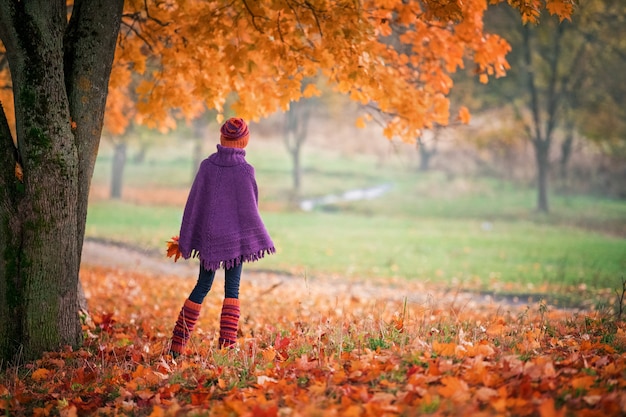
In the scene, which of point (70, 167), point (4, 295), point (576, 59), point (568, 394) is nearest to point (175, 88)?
point (70, 167)

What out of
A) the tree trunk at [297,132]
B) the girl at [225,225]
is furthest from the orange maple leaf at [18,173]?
the tree trunk at [297,132]

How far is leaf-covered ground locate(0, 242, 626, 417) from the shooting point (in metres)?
2.98

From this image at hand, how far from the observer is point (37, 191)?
4551 mm

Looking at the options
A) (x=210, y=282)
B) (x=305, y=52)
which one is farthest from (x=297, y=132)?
(x=210, y=282)

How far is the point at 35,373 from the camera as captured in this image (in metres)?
4.24

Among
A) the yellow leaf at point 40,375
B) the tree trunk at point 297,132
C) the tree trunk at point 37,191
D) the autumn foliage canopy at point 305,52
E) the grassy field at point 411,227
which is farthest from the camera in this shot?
the tree trunk at point 297,132

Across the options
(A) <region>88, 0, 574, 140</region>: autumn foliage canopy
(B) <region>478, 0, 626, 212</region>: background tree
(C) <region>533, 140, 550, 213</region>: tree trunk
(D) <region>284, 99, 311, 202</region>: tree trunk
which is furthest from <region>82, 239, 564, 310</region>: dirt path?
(D) <region>284, 99, 311, 202</region>: tree trunk

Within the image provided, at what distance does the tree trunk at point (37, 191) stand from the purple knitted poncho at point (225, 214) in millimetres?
1021

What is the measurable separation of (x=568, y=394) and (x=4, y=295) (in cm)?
412

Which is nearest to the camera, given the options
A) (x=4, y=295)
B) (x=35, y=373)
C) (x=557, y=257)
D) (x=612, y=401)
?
(x=612, y=401)

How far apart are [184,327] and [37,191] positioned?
159 cm

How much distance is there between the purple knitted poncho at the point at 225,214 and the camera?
4609 millimetres

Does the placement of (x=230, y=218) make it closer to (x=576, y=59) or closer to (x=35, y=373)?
(x=35, y=373)

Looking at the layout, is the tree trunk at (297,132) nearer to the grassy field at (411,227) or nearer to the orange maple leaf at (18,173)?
the grassy field at (411,227)
